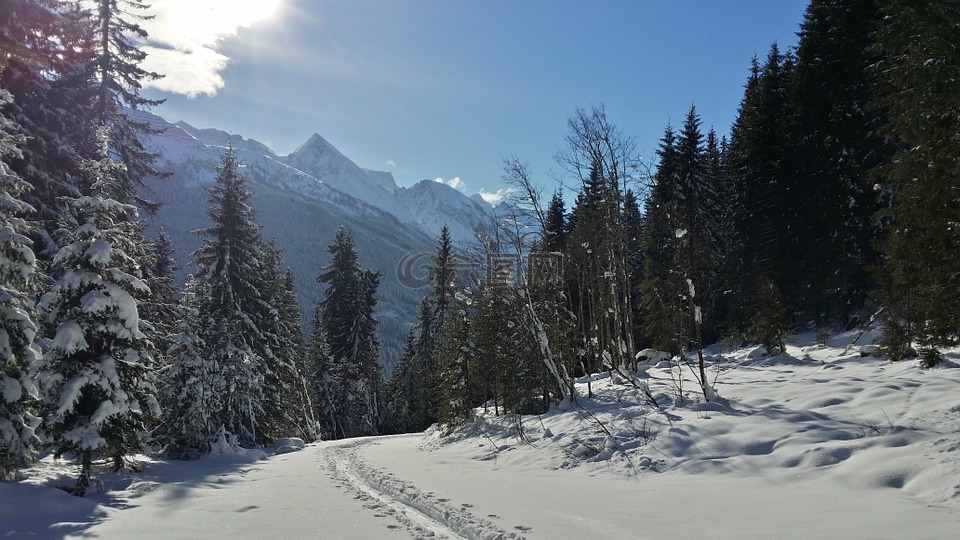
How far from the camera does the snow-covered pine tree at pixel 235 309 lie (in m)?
20.5

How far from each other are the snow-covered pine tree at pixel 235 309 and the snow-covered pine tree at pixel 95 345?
8148 mm

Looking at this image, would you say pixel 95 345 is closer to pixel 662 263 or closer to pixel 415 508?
pixel 415 508

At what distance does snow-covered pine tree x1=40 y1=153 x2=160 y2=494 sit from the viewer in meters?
11.0

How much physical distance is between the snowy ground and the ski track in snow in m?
0.04

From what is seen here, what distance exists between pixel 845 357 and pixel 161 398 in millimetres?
24818

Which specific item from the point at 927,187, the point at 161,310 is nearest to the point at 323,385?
the point at 161,310

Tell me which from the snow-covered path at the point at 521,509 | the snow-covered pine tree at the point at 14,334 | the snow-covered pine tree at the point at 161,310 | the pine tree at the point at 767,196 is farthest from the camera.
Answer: the pine tree at the point at 767,196

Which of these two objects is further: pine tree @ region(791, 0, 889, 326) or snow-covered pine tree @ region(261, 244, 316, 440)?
snow-covered pine tree @ region(261, 244, 316, 440)

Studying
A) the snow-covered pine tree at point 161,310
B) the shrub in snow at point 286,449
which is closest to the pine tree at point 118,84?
the snow-covered pine tree at point 161,310

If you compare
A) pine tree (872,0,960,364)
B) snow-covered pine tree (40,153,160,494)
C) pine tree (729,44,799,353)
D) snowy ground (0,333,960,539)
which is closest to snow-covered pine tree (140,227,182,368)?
snow-covered pine tree (40,153,160,494)

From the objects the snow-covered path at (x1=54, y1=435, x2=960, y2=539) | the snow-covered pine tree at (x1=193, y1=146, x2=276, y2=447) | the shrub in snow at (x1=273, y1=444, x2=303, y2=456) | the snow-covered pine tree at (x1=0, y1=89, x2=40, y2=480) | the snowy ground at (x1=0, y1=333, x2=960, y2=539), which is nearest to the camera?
the snow-covered path at (x1=54, y1=435, x2=960, y2=539)

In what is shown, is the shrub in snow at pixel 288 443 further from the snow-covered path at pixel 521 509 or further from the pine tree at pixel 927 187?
the pine tree at pixel 927 187

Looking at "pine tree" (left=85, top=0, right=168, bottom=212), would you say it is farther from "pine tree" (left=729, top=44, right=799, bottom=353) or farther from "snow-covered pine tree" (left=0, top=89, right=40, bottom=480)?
"pine tree" (left=729, top=44, right=799, bottom=353)

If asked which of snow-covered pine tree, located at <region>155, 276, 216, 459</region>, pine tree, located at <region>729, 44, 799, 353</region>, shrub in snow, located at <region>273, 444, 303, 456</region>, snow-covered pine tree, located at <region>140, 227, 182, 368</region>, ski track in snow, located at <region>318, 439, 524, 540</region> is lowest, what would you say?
shrub in snow, located at <region>273, 444, 303, 456</region>
